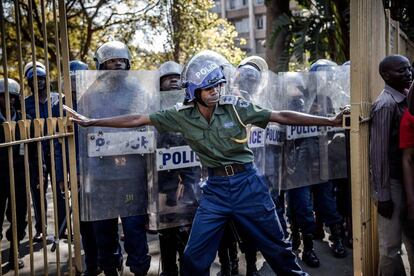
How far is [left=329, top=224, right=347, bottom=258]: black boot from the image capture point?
4.66m

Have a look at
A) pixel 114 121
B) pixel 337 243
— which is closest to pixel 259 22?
pixel 337 243

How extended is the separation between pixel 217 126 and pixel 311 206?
188 cm

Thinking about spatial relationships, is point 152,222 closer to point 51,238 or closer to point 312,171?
point 312,171

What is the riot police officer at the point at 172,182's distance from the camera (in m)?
3.76

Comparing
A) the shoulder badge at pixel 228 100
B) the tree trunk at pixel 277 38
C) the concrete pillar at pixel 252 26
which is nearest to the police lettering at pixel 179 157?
the shoulder badge at pixel 228 100

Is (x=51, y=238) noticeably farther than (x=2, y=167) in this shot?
Yes

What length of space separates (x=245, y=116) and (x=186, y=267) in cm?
112

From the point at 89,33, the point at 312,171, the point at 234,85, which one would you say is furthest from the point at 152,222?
the point at 89,33

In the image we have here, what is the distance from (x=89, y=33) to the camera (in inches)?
520

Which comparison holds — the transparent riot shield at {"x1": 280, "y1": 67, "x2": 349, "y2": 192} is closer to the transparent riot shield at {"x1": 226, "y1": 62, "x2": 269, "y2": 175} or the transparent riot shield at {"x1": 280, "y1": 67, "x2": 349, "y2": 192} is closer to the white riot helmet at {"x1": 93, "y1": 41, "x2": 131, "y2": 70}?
the transparent riot shield at {"x1": 226, "y1": 62, "x2": 269, "y2": 175}

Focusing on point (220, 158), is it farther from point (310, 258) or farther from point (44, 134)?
point (310, 258)

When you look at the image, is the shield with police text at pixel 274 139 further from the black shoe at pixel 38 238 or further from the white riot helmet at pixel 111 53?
the black shoe at pixel 38 238

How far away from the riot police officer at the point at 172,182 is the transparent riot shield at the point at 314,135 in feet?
3.44

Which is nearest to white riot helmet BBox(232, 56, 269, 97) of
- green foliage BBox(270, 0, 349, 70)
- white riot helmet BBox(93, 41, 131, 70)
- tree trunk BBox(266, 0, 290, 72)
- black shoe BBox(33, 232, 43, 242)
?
white riot helmet BBox(93, 41, 131, 70)
